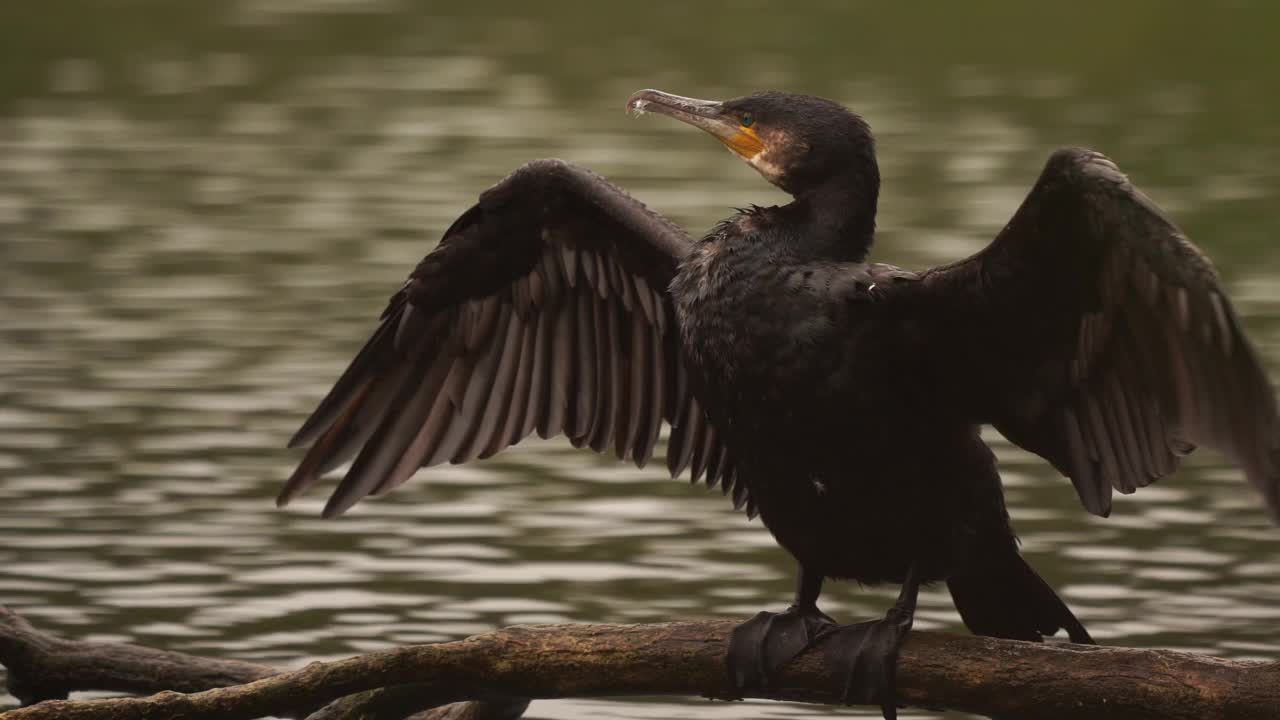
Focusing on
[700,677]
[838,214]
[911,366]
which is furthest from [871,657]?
[838,214]

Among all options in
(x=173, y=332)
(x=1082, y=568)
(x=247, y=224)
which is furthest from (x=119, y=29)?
(x=1082, y=568)

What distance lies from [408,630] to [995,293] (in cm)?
339

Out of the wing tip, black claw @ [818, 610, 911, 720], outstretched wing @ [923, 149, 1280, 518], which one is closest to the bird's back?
outstretched wing @ [923, 149, 1280, 518]

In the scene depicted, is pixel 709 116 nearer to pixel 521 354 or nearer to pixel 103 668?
pixel 521 354

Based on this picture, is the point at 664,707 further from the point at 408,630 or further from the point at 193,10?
the point at 193,10

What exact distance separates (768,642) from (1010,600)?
24.0 inches

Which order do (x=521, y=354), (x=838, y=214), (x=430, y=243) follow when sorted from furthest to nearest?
(x=430, y=243) → (x=521, y=354) → (x=838, y=214)

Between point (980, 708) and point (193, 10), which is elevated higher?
point (193, 10)

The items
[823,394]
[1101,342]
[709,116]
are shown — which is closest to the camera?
[1101,342]

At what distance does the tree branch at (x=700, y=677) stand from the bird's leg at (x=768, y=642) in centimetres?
4

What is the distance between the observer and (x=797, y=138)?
19.3 feet

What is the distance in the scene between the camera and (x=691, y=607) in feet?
27.7

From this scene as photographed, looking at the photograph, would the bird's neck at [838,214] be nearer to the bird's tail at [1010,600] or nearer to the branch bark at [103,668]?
the bird's tail at [1010,600]

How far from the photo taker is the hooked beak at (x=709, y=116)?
6.04 meters
